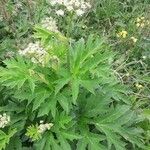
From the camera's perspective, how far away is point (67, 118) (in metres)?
2.84

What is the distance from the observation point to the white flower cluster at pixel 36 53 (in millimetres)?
2852

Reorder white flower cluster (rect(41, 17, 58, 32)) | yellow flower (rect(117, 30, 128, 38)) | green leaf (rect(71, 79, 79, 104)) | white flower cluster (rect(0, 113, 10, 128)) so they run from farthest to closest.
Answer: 1. yellow flower (rect(117, 30, 128, 38))
2. white flower cluster (rect(41, 17, 58, 32))
3. white flower cluster (rect(0, 113, 10, 128))
4. green leaf (rect(71, 79, 79, 104))

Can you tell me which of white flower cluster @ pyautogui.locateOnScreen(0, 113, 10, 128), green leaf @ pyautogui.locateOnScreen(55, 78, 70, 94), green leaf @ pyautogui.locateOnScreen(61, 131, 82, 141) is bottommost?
green leaf @ pyautogui.locateOnScreen(61, 131, 82, 141)

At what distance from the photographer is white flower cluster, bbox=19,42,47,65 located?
9.36ft

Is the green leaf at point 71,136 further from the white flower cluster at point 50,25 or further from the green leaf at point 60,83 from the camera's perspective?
the white flower cluster at point 50,25

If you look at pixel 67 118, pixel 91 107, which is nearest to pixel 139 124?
pixel 91 107

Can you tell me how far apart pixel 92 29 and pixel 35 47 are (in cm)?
220

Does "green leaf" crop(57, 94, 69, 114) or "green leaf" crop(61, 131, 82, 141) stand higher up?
"green leaf" crop(57, 94, 69, 114)

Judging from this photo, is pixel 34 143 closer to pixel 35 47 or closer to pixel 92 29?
pixel 35 47

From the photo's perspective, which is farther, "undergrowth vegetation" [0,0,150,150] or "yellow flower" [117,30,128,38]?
"yellow flower" [117,30,128,38]

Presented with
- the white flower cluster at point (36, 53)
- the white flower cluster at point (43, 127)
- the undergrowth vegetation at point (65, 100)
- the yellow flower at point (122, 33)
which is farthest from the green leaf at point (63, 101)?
the yellow flower at point (122, 33)

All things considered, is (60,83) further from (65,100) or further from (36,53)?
(36,53)

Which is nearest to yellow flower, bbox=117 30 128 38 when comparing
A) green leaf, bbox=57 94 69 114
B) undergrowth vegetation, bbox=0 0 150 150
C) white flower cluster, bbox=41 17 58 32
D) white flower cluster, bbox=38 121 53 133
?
undergrowth vegetation, bbox=0 0 150 150

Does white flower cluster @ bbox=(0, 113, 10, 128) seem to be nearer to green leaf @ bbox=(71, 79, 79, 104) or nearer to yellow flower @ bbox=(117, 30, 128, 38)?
green leaf @ bbox=(71, 79, 79, 104)
